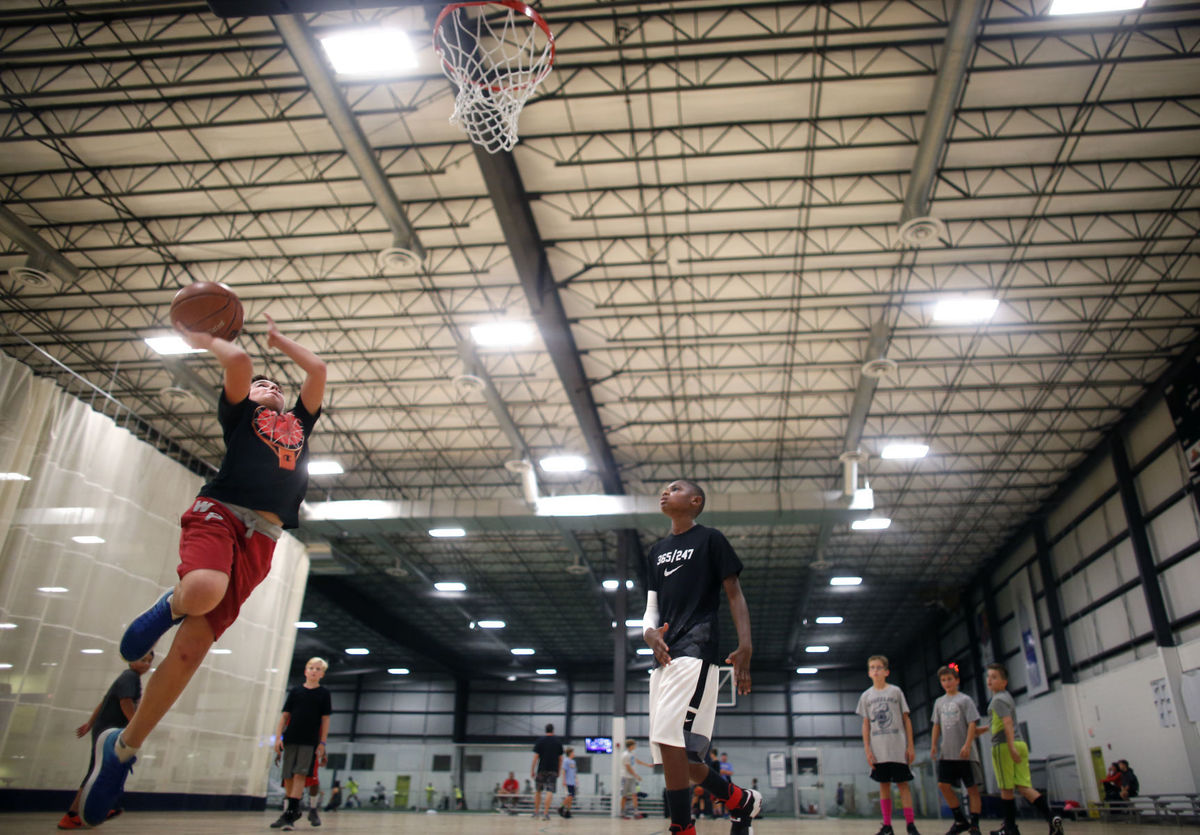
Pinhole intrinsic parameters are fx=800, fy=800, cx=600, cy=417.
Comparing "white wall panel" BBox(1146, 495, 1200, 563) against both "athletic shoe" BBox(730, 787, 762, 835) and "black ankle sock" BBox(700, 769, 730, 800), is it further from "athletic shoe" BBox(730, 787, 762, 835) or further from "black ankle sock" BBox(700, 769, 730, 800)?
"black ankle sock" BBox(700, 769, 730, 800)

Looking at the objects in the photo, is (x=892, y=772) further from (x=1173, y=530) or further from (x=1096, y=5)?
(x=1173, y=530)

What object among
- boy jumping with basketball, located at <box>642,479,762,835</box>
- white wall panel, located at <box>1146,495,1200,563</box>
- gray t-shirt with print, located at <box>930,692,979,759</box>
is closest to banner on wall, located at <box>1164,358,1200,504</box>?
white wall panel, located at <box>1146,495,1200,563</box>

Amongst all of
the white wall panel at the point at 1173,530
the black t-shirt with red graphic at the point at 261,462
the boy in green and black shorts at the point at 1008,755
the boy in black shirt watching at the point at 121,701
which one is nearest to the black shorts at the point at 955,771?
the boy in green and black shorts at the point at 1008,755

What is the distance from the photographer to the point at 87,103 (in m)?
13.4

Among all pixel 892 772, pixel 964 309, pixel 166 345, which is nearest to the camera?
pixel 892 772

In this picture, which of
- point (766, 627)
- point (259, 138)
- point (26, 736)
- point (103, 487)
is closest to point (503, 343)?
point (259, 138)

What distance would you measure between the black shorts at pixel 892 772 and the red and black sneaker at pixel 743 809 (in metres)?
3.90

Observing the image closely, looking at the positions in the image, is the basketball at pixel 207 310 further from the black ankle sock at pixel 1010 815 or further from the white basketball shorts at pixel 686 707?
the black ankle sock at pixel 1010 815

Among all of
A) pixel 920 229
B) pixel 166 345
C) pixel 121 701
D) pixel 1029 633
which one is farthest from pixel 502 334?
pixel 1029 633

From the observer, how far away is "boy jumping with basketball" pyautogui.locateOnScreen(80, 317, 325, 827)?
3357 mm

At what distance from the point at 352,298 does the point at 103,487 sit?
22.2 feet

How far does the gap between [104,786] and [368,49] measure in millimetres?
10819

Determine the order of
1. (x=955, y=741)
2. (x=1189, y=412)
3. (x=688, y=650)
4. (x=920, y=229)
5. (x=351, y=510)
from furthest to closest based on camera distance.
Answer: (x=351, y=510)
(x=1189, y=412)
(x=920, y=229)
(x=955, y=741)
(x=688, y=650)

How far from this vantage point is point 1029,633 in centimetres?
2711
